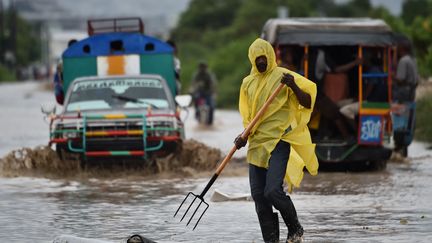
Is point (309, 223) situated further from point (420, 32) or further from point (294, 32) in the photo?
point (420, 32)

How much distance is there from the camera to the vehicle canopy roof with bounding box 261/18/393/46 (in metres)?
18.7

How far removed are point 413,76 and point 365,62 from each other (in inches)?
69.9

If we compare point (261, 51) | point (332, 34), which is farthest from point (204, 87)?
point (261, 51)

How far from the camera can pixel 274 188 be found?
10711 millimetres

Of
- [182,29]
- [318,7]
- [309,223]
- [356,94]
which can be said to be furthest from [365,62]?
[318,7]

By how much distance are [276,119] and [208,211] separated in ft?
10.7

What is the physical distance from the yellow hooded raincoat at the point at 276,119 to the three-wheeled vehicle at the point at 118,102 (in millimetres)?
6972

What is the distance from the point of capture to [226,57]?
54.2 m

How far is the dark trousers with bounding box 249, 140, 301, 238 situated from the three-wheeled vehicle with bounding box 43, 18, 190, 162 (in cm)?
700

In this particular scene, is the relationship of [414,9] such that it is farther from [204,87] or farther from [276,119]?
[276,119]

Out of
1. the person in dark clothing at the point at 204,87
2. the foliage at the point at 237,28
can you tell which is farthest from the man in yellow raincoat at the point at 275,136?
the person in dark clothing at the point at 204,87

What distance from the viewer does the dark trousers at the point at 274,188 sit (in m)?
10.7

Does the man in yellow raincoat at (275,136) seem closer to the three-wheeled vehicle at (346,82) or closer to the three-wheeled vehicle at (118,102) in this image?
the three-wheeled vehicle at (118,102)

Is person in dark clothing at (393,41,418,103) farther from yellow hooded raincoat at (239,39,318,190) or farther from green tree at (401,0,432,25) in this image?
green tree at (401,0,432,25)
